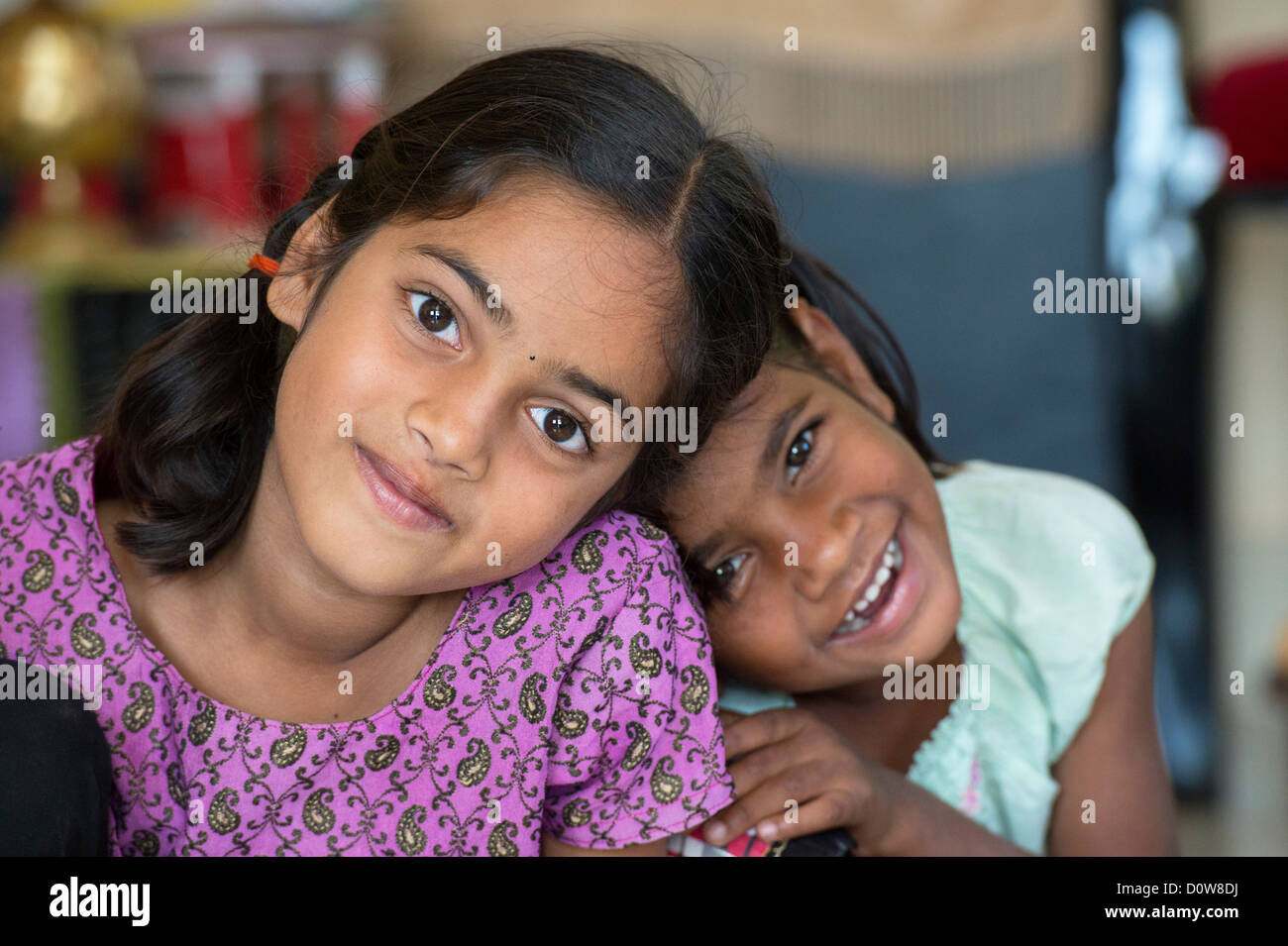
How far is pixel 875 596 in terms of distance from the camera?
1000 millimetres

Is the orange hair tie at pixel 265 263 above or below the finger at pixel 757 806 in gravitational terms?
above

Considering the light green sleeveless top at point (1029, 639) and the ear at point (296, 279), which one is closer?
the ear at point (296, 279)

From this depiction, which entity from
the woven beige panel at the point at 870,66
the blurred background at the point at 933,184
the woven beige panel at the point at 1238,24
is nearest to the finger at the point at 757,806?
the blurred background at the point at 933,184

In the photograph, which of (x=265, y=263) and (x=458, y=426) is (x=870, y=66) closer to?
(x=265, y=263)

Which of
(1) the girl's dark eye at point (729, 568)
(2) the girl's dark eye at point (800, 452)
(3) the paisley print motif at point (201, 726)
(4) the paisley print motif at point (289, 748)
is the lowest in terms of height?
(4) the paisley print motif at point (289, 748)

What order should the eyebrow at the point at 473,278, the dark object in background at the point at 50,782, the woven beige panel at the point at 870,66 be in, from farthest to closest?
the woven beige panel at the point at 870,66
the eyebrow at the point at 473,278
the dark object in background at the point at 50,782

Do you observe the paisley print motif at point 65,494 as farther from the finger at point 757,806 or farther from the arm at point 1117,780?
the arm at point 1117,780

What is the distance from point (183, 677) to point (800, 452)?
431 mm

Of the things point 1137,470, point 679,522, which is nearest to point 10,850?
point 679,522

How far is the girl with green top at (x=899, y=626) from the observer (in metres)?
0.94

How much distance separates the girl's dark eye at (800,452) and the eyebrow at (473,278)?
28cm

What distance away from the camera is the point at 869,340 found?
1.15 metres

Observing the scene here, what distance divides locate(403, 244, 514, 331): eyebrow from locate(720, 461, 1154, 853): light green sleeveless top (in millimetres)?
539

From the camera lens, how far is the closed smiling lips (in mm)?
776
